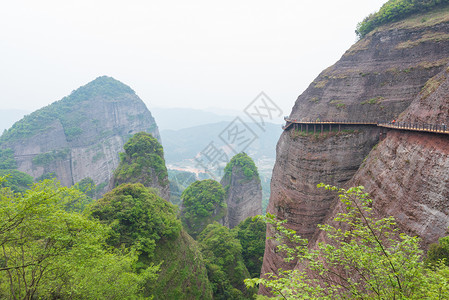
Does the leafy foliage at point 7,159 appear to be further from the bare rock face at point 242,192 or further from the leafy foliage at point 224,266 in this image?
the leafy foliage at point 224,266

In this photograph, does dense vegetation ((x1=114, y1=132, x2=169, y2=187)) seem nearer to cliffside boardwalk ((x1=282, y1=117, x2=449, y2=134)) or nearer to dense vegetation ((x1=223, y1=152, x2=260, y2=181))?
dense vegetation ((x1=223, y1=152, x2=260, y2=181))

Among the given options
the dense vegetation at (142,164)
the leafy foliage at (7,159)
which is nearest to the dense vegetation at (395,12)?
the dense vegetation at (142,164)

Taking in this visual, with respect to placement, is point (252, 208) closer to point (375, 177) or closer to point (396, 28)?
point (375, 177)

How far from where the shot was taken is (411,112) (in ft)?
53.7

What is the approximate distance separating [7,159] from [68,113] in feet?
79.3

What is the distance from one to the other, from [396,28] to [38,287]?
Result: 113ft

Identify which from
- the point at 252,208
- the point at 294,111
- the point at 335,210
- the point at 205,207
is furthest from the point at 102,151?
the point at 335,210

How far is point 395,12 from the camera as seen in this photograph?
76.5ft

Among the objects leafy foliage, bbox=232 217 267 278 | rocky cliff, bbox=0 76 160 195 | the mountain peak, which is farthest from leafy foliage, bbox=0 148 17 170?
leafy foliage, bbox=232 217 267 278

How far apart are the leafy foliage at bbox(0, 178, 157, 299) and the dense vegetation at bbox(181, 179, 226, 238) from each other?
30430 millimetres

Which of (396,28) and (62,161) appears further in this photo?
(62,161)

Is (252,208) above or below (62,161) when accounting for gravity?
below

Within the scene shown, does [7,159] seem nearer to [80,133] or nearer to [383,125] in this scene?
[80,133]

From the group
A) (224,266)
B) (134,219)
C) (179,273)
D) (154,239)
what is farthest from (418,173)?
(224,266)
